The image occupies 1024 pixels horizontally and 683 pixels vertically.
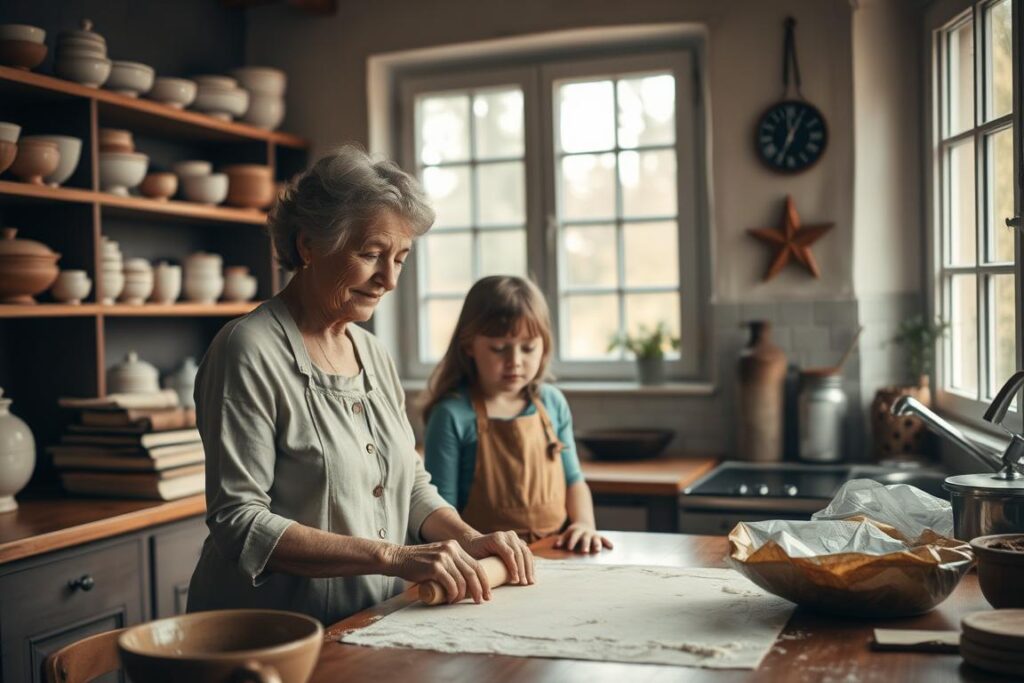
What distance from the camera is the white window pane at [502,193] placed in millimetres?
4570

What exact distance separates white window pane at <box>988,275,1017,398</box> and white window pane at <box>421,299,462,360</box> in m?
2.22

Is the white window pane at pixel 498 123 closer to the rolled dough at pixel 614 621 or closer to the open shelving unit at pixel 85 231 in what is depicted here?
the open shelving unit at pixel 85 231

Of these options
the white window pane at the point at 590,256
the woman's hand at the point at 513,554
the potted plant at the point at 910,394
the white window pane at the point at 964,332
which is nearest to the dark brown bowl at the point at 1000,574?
the woman's hand at the point at 513,554

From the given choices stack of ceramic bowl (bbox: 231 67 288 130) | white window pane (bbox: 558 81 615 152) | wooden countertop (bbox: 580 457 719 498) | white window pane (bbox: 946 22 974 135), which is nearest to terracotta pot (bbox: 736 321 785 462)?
wooden countertop (bbox: 580 457 719 498)

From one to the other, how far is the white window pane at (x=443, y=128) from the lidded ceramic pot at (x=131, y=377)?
1.51 meters

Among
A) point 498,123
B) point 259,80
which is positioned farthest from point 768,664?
point 259,80

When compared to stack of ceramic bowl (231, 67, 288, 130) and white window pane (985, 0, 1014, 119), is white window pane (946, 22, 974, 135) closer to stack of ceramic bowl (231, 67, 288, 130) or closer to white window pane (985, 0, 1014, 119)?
white window pane (985, 0, 1014, 119)

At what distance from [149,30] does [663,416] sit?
2.44 metres

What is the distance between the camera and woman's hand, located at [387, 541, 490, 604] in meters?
1.83

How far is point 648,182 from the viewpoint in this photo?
4.38m

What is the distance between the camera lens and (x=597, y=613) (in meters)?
1.76

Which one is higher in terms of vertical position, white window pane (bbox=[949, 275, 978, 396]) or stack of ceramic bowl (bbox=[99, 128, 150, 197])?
stack of ceramic bowl (bbox=[99, 128, 150, 197])

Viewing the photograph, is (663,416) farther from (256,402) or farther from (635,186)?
(256,402)

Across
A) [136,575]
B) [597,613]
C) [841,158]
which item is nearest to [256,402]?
[597,613]
